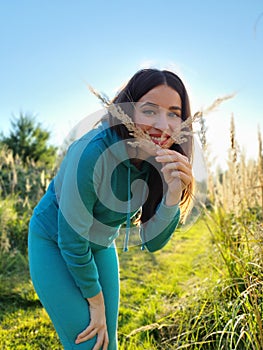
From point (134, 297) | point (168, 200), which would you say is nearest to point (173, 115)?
point (168, 200)

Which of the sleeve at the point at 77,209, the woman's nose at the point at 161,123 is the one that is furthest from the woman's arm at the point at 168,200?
the sleeve at the point at 77,209

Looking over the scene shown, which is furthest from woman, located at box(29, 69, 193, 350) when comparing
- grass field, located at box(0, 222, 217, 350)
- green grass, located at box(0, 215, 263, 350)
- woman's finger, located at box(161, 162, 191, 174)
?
grass field, located at box(0, 222, 217, 350)

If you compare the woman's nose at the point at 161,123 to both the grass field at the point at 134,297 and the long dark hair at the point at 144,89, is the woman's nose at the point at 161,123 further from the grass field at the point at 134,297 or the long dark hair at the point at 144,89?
the grass field at the point at 134,297

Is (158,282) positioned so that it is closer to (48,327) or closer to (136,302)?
(136,302)

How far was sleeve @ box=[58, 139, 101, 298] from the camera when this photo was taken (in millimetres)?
1410

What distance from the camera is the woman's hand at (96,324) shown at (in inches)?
62.2

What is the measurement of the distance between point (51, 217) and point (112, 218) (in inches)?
9.7

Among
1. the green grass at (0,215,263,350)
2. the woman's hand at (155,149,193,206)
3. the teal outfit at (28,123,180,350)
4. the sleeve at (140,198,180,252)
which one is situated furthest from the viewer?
the green grass at (0,215,263,350)

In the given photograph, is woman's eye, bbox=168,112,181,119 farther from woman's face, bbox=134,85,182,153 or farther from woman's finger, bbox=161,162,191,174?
woman's finger, bbox=161,162,191,174

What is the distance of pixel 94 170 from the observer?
4.70ft

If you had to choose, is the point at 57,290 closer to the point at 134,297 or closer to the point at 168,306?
the point at 168,306

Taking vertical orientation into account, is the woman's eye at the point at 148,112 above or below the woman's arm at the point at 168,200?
above

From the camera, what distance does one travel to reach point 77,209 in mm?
1424

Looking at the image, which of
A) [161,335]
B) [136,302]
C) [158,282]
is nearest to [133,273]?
[158,282]
